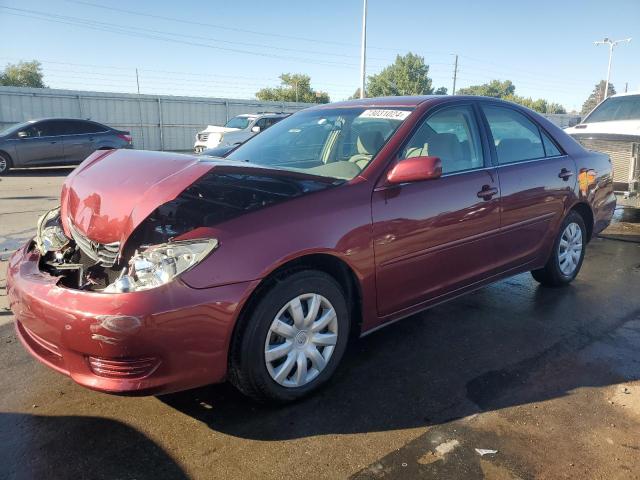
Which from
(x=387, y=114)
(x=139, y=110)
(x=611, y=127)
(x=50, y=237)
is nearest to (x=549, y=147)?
(x=387, y=114)

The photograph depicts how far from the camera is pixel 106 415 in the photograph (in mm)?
2691

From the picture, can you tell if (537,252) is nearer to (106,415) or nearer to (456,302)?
(456,302)

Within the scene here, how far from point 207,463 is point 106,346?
2.28 ft

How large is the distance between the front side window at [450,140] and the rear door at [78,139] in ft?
41.7

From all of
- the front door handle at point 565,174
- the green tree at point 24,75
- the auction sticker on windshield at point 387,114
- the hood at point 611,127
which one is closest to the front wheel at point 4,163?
the auction sticker on windshield at point 387,114

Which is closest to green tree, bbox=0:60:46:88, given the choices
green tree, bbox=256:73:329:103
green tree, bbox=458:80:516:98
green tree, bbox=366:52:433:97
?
green tree, bbox=256:73:329:103

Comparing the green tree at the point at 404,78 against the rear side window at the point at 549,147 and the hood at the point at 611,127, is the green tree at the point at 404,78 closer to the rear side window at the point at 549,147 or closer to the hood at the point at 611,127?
the hood at the point at 611,127

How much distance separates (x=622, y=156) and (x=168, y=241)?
23.5ft

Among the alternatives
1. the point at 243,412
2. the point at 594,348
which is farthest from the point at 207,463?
the point at 594,348

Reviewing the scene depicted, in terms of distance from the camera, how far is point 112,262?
8.49 ft

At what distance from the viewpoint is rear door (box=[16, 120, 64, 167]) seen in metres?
13.3

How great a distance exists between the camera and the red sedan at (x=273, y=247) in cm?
233

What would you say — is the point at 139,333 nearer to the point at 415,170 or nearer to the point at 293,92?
the point at 415,170

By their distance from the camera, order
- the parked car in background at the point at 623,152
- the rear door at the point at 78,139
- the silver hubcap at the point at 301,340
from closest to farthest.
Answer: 1. the silver hubcap at the point at 301,340
2. the parked car in background at the point at 623,152
3. the rear door at the point at 78,139
